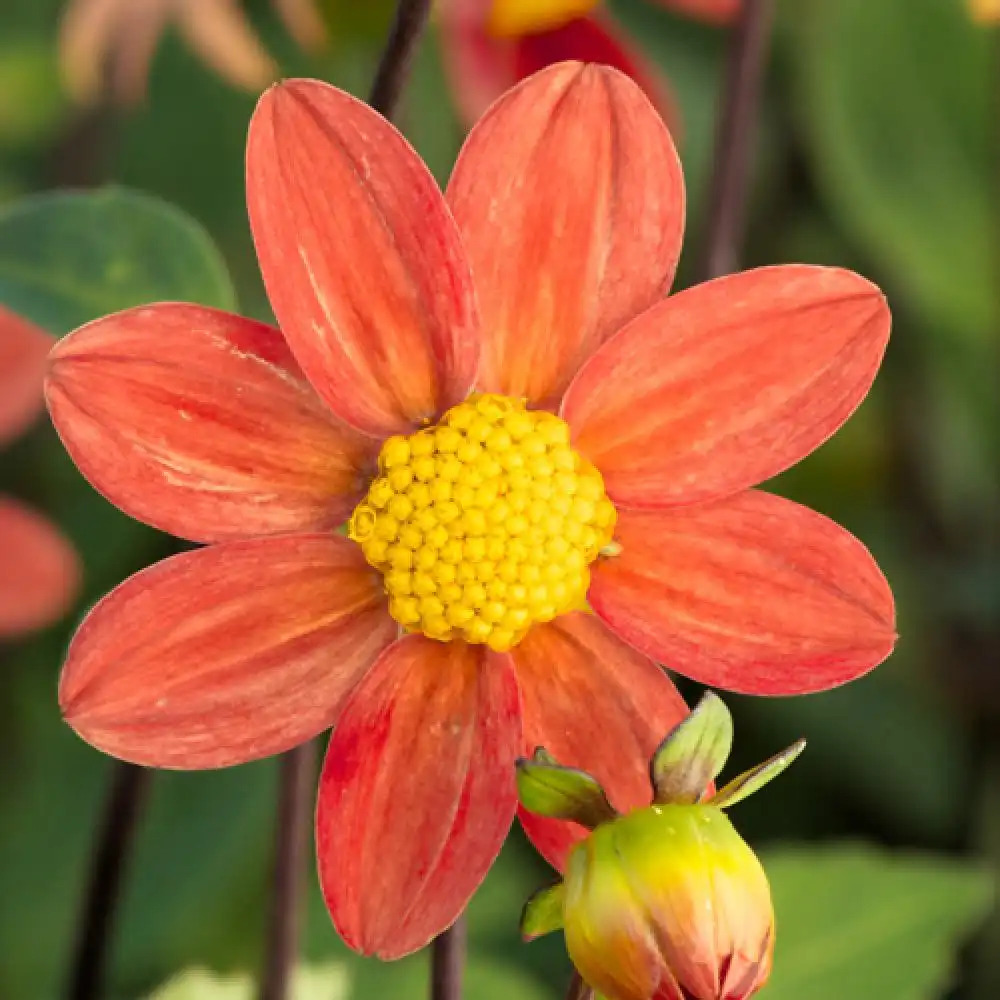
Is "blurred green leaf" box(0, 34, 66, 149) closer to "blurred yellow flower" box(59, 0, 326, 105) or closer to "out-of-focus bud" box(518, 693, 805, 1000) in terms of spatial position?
"blurred yellow flower" box(59, 0, 326, 105)

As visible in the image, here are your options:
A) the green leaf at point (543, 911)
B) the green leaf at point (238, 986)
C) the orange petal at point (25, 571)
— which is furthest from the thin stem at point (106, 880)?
the green leaf at point (543, 911)

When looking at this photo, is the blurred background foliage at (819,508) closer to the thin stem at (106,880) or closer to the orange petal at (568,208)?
the thin stem at (106,880)

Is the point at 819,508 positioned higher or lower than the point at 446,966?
lower

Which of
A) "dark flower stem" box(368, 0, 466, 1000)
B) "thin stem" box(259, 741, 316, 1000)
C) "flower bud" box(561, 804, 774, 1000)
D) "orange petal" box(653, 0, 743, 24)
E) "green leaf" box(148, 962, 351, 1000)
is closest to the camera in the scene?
"flower bud" box(561, 804, 774, 1000)

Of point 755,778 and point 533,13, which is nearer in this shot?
point 755,778

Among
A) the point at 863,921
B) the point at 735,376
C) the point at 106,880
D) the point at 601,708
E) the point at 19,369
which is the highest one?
the point at 735,376

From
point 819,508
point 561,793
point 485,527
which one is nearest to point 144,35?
point 819,508

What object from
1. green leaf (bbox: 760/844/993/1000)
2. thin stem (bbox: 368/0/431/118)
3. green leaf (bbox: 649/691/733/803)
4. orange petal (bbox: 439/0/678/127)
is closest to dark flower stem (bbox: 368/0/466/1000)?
thin stem (bbox: 368/0/431/118)

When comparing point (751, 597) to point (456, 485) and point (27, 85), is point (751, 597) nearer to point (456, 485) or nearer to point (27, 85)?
point (456, 485)
